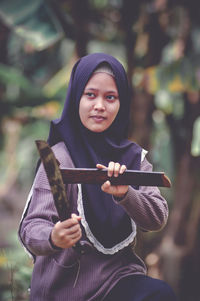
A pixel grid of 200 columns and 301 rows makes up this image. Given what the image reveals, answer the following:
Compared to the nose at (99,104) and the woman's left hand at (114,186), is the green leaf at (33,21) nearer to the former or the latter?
the nose at (99,104)

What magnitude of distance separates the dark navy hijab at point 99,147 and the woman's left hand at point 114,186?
20cm

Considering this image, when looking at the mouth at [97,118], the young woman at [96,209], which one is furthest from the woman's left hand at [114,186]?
the mouth at [97,118]

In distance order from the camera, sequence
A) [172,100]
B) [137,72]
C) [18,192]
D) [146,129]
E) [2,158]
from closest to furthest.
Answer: [146,129] < [137,72] < [172,100] < [2,158] < [18,192]

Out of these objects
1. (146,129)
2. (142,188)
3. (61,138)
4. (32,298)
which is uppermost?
(146,129)

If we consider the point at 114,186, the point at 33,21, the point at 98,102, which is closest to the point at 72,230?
the point at 114,186

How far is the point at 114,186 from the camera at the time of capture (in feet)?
Result: 6.49

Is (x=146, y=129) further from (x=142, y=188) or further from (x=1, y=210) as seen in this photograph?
→ (x=1, y=210)

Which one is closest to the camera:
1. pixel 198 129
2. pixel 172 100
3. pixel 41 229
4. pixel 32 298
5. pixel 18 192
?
pixel 41 229

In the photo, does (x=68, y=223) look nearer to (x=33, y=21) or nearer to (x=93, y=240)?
(x=93, y=240)

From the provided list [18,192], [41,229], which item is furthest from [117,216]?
[18,192]

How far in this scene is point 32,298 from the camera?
2.22 m

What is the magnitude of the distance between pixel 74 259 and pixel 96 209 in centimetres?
21

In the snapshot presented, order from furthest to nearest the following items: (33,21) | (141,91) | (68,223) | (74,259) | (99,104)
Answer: (141,91), (33,21), (99,104), (74,259), (68,223)

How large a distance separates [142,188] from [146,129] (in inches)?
105
